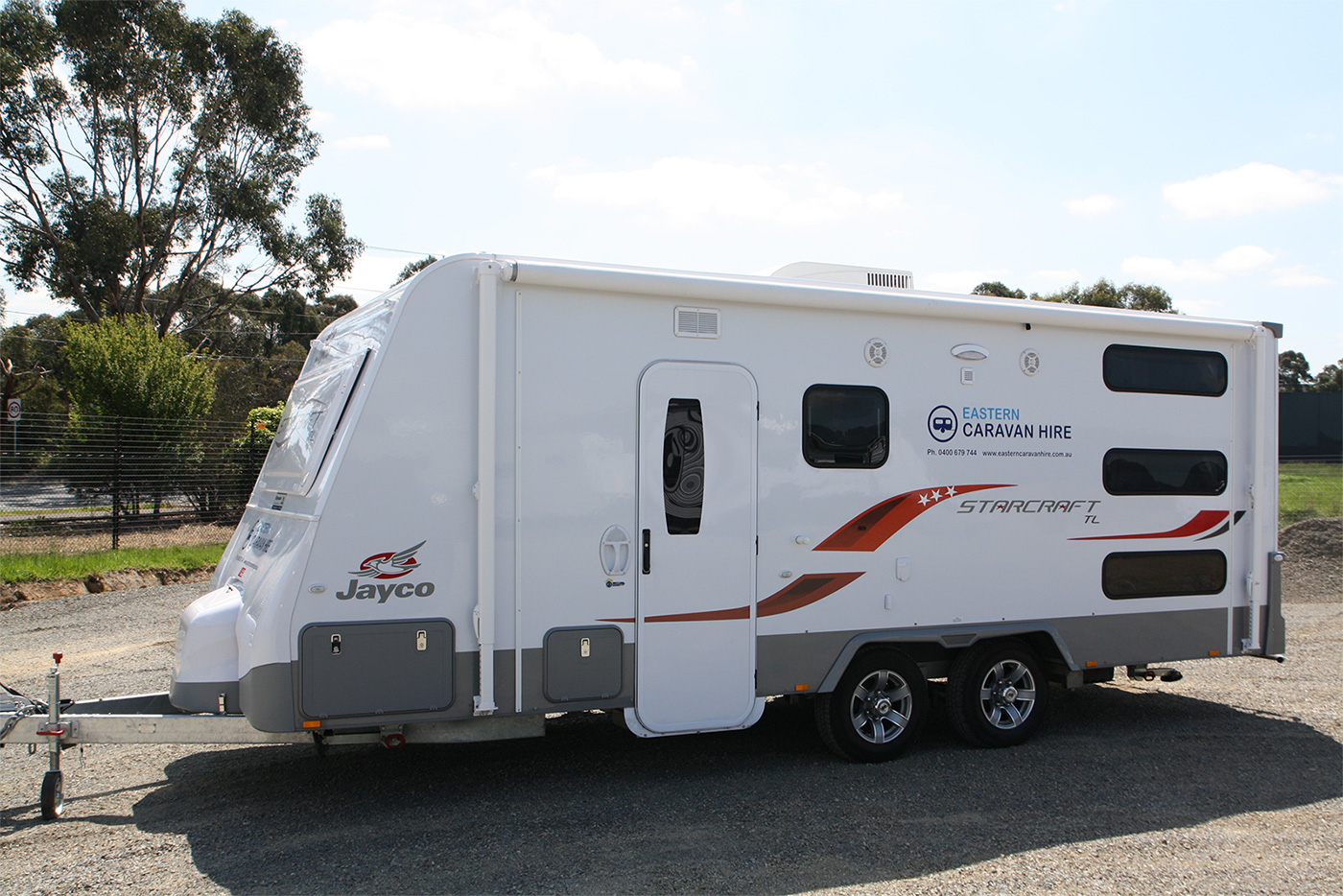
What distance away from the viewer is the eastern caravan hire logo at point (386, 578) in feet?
15.1

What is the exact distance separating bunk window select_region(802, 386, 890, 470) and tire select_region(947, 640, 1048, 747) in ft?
4.83

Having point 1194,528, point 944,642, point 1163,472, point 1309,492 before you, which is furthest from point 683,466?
point 1309,492

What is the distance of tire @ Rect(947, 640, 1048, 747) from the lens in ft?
19.6

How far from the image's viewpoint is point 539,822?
479cm

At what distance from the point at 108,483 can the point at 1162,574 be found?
13.6 metres

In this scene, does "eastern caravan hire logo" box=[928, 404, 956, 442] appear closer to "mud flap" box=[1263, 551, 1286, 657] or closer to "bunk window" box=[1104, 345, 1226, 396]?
"bunk window" box=[1104, 345, 1226, 396]

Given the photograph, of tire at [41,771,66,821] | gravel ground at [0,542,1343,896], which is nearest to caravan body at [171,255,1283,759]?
gravel ground at [0,542,1343,896]

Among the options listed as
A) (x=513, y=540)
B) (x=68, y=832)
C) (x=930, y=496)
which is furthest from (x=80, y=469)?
(x=930, y=496)

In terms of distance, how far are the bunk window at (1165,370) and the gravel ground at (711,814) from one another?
2358mm

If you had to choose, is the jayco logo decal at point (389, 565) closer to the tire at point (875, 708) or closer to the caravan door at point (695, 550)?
the caravan door at point (695, 550)

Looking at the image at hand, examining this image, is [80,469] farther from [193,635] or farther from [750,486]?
[750,486]

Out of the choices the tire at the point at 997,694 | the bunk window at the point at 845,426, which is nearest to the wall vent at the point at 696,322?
the bunk window at the point at 845,426

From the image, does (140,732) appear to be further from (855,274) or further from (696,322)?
(855,274)

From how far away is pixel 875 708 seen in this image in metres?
5.75
